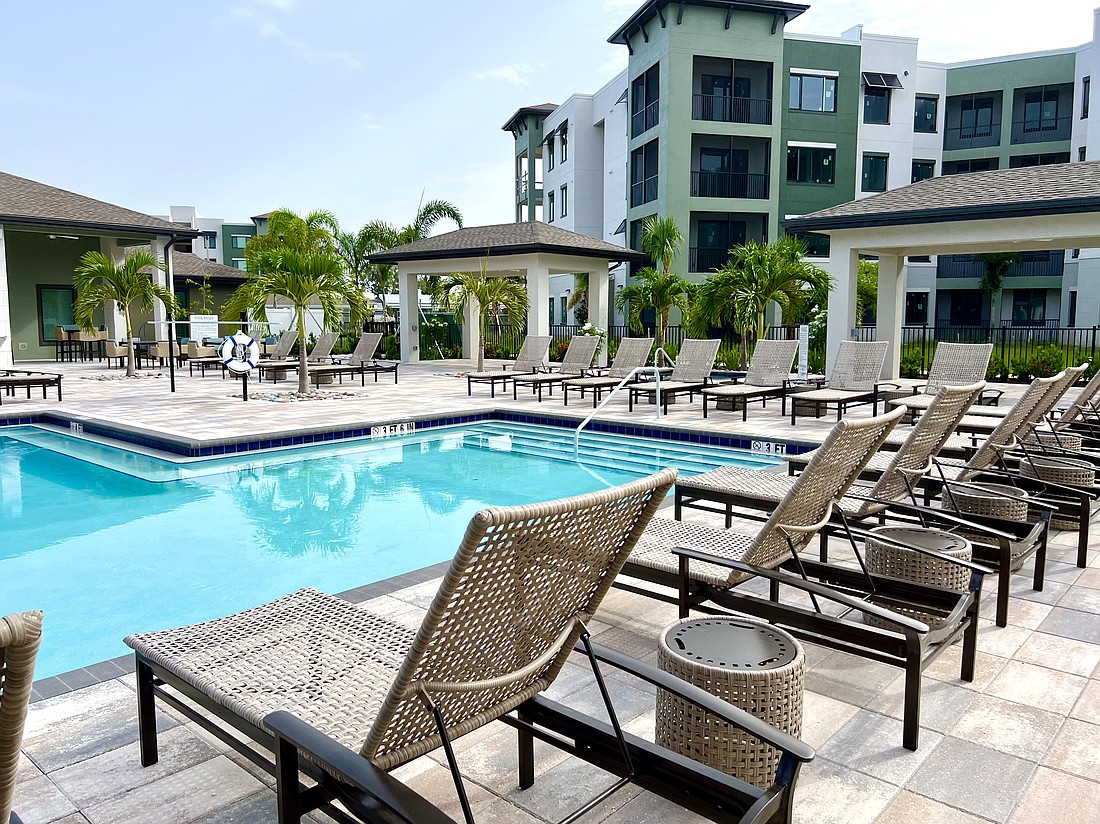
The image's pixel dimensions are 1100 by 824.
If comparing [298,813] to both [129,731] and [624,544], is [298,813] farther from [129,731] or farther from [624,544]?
[129,731]

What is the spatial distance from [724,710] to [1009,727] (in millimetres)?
1486

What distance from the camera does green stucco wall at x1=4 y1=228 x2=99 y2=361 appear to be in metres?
24.1

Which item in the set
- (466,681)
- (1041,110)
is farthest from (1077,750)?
(1041,110)

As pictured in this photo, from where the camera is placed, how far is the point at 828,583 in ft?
11.3

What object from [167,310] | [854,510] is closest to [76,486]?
[854,510]

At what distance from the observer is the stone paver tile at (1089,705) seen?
2.74 metres

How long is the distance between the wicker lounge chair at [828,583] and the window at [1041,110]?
35.6m

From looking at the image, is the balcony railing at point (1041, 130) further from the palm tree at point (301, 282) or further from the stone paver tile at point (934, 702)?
the stone paver tile at point (934, 702)

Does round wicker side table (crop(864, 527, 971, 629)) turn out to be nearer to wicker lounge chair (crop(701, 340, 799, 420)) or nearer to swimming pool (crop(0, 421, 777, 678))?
swimming pool (crop(0, 421, 777, 678))

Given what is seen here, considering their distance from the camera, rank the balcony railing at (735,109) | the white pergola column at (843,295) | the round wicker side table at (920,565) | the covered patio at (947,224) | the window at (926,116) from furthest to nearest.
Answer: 1. the window at (926,116)
2. the balcony railing at (735,109)
3. the white pergola column at (843,295)
4. the covered patio at (947,224)
5. the round wicker side table at (920,565)

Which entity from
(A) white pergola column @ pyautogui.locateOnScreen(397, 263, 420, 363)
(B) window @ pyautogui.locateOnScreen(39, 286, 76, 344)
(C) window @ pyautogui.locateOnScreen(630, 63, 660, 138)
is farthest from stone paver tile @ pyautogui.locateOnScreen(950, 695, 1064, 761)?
(B) window @ pyautogui.locateOnScreen(39, 286, 76, 344)

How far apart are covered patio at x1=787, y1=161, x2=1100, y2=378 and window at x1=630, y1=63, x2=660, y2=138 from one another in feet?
42.8

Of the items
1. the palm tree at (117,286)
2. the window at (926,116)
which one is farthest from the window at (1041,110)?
the palm tree at (117,286)

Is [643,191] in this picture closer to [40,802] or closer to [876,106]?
[876,106]
